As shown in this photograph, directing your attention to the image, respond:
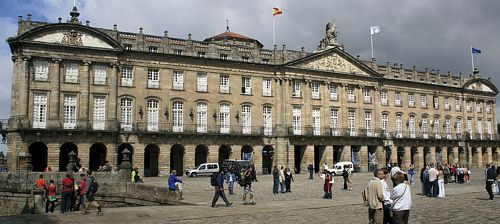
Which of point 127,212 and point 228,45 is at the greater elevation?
point 228,45

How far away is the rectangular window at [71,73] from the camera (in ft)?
130

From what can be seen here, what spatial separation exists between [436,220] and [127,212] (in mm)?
10258

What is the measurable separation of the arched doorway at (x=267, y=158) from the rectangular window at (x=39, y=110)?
796 inches

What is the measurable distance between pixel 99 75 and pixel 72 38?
12.1ft

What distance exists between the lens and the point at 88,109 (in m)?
39.9

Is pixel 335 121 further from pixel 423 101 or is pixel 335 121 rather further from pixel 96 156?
pixel 96 156

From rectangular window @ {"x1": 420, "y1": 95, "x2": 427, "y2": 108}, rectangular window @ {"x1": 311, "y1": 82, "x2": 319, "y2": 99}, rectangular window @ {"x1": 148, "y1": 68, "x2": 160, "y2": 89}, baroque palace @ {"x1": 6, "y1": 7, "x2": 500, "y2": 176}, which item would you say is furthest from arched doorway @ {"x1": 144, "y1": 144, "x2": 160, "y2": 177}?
rectangular window @ {"x1": 420, "y1": 95, "x2": 427, "y2": 108}

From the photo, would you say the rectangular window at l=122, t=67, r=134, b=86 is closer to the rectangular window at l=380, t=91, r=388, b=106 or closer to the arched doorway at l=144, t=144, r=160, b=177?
the arched doorway at l=144, t=144, r=160, b=177

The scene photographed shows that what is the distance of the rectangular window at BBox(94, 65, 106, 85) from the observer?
4059 centimetres

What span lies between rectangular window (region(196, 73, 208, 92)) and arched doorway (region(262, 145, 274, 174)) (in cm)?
854

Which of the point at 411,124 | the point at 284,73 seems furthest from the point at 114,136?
the point at 411,124

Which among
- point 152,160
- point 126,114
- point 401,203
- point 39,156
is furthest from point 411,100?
point 401,203

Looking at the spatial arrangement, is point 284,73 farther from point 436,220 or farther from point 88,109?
point 436,220

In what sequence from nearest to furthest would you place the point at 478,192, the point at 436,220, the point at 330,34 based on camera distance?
the point at 436,220 < the point at 478,192 < the point at 330,34
